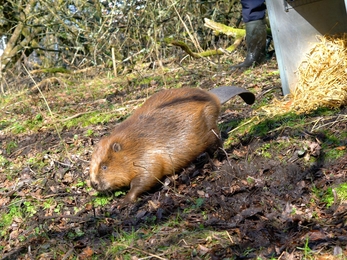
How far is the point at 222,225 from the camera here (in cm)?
A: 334

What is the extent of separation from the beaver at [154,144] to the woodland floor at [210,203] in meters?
0.13

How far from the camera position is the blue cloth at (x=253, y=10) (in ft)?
22.9

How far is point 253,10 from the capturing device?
7047 millimetres

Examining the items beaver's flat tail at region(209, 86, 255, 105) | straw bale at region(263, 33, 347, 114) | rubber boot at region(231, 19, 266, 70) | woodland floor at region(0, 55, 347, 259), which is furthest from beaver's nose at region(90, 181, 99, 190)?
rubber boot at region(231, 19, 266, 70)

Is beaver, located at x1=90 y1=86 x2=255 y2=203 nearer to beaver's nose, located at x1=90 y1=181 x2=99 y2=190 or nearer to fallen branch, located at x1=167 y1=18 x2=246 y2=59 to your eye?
beaver's nose, located at x1=90 y1=181 x2=99 y2=190

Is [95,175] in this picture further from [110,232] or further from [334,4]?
[334,4]

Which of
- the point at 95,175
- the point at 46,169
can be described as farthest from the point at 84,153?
the point at 95,175

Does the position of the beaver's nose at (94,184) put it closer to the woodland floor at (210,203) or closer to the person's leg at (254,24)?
the woodland floor at (210,203)

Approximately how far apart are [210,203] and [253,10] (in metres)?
4.08

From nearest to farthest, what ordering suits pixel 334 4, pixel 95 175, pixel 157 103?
1. pixel 95 175
2. pixel 157 103
3. pixel 334 4

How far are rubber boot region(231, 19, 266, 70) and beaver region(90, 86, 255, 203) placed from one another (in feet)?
9.27

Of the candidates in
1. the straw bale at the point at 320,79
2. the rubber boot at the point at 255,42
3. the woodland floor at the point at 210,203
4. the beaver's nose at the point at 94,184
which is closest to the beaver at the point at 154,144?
the beaver's nose at the point at 94,184

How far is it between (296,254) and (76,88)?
20.9 feet

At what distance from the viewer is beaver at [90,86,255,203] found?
4.32 metres
